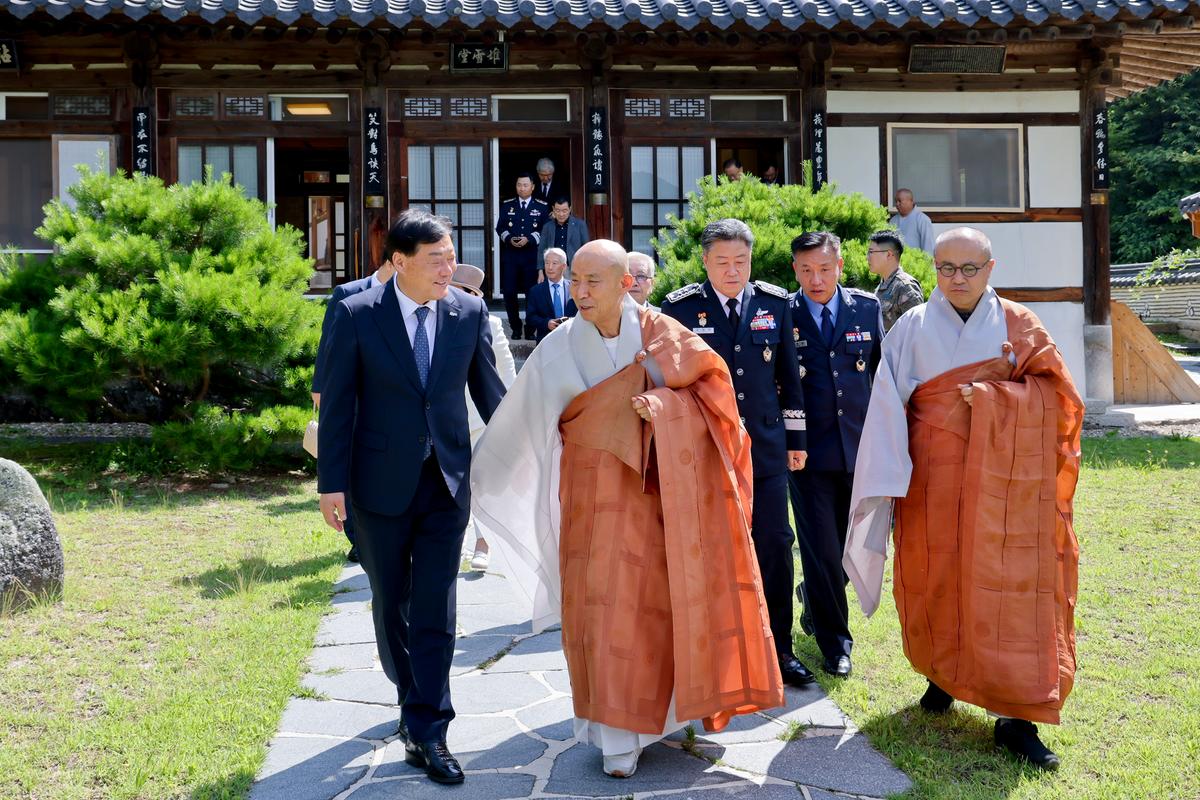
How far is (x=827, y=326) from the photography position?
207 inches

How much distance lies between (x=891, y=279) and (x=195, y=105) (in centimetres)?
888

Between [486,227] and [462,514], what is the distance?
9904 millimetres

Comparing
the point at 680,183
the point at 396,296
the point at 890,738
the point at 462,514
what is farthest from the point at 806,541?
the point at 680,183

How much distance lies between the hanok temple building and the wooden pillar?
26mm

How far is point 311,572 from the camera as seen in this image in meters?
6.79

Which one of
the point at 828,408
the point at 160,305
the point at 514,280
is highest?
the point at 514,280

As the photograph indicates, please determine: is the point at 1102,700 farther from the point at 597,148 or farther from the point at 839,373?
the point at 597,148

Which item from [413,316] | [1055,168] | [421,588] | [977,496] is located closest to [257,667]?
[421,588]

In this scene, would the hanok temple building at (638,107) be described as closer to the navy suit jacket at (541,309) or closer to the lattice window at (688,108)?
the lattice window at (688,108)

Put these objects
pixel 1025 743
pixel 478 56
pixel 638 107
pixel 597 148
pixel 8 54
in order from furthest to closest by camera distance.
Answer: pixel 638 107 < pixel 597 148 < pixel 478 56 < pixel 8 54 < pixel 1025 743

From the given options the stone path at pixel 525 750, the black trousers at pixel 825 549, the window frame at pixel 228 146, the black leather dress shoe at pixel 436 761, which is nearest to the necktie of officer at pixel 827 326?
the black trousers at pixel 825 549

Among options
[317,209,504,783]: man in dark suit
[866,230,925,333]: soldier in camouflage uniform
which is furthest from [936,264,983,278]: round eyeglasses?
[866,230,925,333]: soldier in camouflage uniform

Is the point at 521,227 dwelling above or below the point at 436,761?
above

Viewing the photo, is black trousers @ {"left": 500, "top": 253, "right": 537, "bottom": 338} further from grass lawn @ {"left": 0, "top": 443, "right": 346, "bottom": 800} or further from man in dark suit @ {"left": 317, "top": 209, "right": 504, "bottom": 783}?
man in dark suit @ {"left": 317, "top": 209, "right": 504, "bottom": 783}
